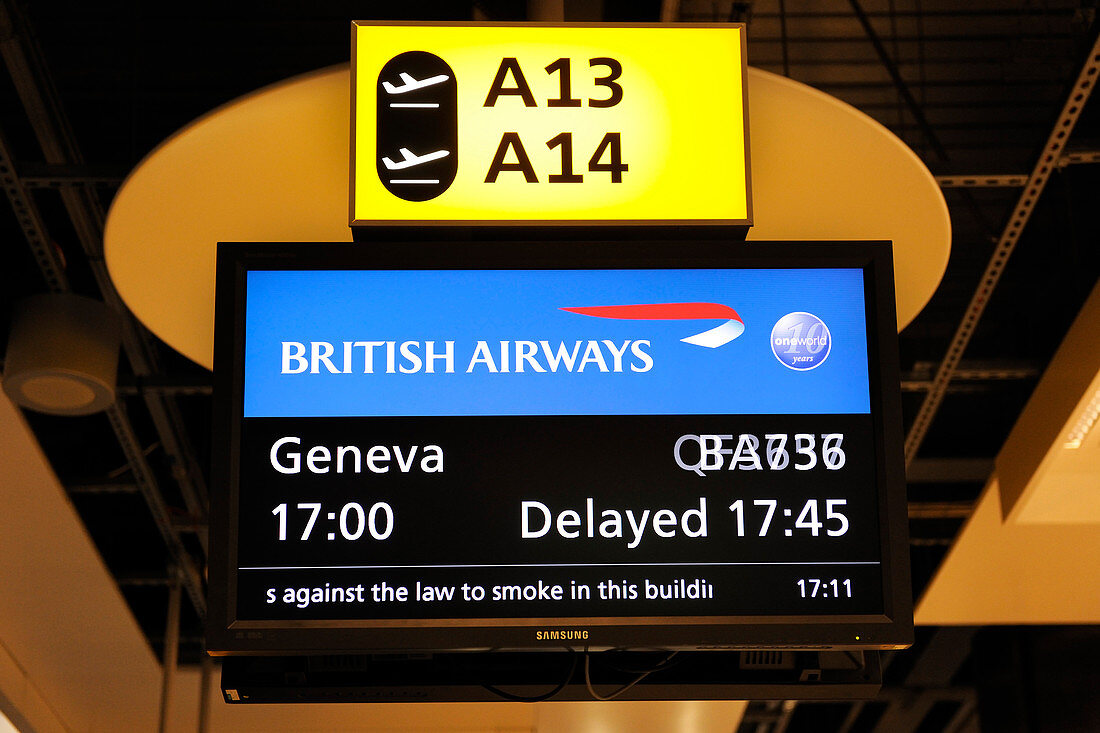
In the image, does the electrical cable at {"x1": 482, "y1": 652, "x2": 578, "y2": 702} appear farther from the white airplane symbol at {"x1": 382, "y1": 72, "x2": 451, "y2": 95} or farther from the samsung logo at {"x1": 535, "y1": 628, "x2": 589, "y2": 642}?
Result: the white airplane symbol at {"x1": 382, "y1": 72, "x2": 451, "y2": 95}

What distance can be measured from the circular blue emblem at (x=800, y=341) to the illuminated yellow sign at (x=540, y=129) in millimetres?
254

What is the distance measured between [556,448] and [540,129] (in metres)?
0.71

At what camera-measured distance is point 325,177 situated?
3.55 metres

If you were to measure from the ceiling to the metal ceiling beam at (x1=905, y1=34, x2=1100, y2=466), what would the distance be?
2cm

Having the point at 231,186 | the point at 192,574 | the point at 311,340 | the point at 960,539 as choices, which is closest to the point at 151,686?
the point at 192,574

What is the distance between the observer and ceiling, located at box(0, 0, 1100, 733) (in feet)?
16.9

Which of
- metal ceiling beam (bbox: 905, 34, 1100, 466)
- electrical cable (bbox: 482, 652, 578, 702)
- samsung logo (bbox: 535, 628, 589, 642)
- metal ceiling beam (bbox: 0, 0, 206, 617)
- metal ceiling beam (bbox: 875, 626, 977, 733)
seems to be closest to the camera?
samsung logo (bbox: 535, 628, 589, 642)

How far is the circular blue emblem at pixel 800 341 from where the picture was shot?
284 cm

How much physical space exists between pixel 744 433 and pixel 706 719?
579 centimetres

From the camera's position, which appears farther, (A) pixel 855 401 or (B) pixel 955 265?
(B) pixel 955 265

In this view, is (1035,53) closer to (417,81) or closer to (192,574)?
(417,81)

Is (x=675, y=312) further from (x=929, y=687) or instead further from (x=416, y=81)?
(x=929, y=687)

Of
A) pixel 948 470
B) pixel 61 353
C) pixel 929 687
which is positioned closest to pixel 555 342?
pixel 61 353

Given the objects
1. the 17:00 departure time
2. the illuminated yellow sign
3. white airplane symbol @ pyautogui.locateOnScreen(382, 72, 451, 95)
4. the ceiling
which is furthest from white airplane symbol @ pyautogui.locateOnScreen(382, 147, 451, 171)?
the ceiling
